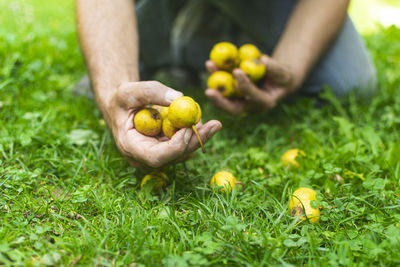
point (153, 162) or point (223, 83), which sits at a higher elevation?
point (223, 83)

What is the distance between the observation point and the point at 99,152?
2.50 m

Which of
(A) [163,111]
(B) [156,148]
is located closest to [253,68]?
(A) [163,111]

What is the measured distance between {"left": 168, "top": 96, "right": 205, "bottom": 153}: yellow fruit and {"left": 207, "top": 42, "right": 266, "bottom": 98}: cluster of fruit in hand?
1.05 m

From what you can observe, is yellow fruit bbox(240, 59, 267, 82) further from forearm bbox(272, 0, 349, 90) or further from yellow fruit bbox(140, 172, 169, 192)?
yellow fruit bbox(140, 172, 169, 192)

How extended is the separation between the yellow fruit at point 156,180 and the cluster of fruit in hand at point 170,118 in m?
0.26

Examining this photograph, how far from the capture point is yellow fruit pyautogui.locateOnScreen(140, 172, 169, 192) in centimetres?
212

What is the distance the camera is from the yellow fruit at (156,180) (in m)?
2.12

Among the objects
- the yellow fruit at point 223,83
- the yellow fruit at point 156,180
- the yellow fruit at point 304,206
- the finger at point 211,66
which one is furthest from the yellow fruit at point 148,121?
the finger at point 211,66

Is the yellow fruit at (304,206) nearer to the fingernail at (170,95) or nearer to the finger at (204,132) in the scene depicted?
the finger at (204,132)

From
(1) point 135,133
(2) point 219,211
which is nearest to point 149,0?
(1) point 135,133

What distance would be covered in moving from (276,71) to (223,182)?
45.9 inches

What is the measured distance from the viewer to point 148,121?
195 cm

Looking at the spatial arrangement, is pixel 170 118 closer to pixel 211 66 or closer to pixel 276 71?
pixel 211 66

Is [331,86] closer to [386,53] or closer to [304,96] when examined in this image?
[304,96]
